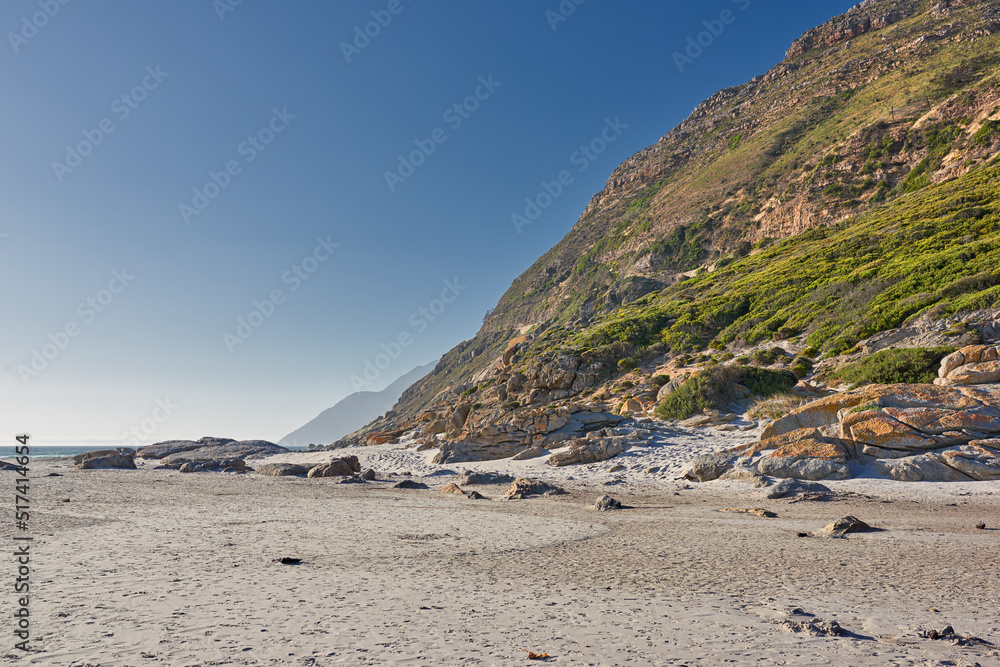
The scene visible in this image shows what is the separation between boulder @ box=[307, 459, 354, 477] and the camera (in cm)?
2712

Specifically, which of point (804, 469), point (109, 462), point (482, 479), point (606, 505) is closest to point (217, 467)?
point (109, 462)

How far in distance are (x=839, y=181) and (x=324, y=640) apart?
74729mm

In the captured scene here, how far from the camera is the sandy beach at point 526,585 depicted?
14.5 feet

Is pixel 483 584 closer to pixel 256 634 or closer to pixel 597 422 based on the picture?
pixel 256 634

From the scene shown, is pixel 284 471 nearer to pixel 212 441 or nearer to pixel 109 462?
pixel 109 462

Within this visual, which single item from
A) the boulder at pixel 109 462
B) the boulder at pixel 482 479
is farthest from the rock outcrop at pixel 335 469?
the boulder at pixel 109 462

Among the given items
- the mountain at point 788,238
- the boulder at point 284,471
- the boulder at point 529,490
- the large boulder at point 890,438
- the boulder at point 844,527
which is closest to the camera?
the boulder at point 844,527

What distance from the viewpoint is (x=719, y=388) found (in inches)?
998

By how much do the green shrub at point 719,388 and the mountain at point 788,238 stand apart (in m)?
2.96

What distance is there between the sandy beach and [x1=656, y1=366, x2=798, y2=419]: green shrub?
11.5 metres

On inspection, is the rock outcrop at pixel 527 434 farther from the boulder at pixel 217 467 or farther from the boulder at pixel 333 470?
the boulder at pixel 217 467

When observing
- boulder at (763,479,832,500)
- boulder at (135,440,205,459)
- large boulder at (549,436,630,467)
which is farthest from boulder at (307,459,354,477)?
boulder at (135,440,205,459)

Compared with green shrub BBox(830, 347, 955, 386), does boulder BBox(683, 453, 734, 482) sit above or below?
below

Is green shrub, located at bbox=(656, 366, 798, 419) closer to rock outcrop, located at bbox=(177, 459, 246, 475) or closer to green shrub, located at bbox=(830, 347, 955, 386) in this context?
green shrub, located at bbox=(830, 347, 955, 386)
